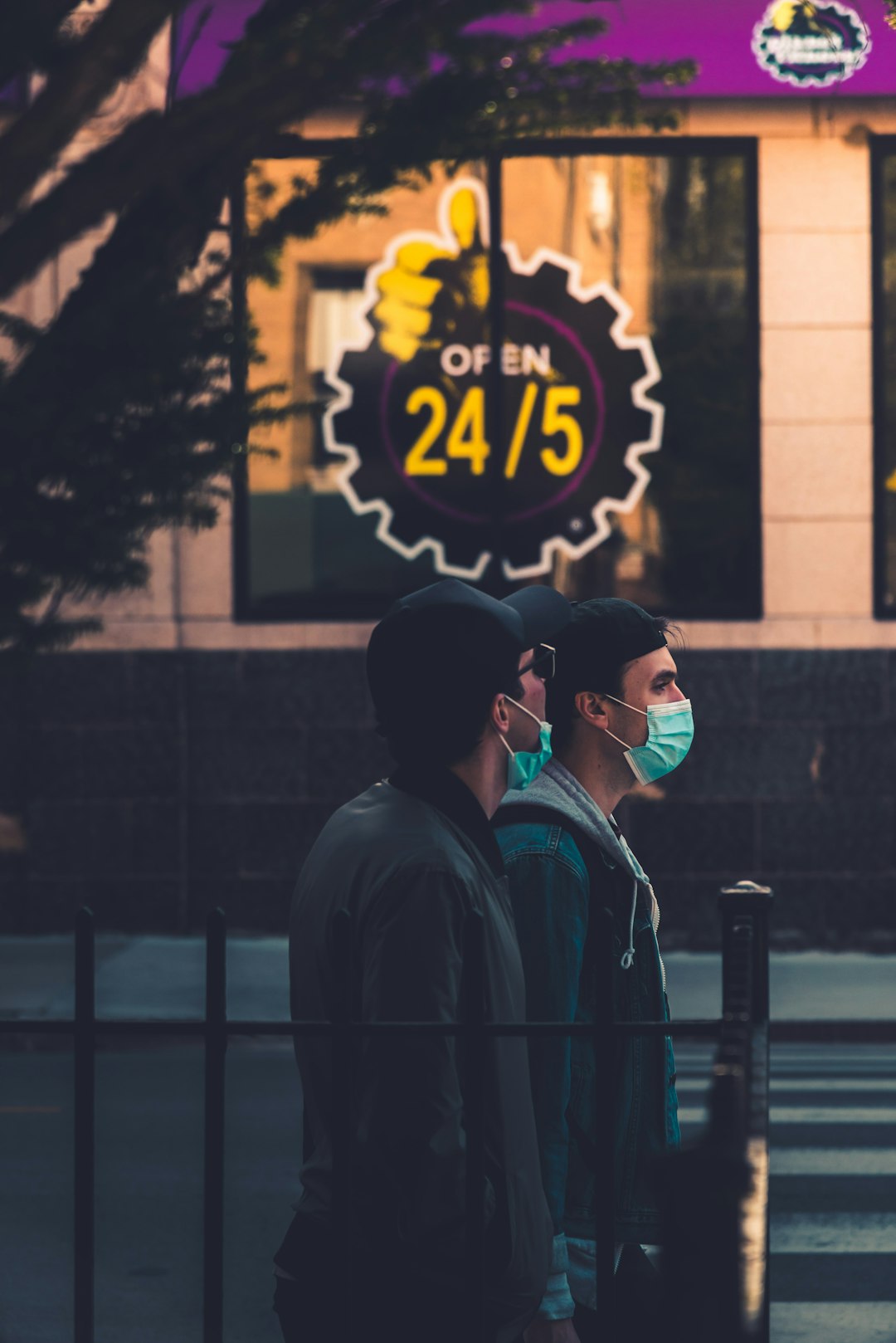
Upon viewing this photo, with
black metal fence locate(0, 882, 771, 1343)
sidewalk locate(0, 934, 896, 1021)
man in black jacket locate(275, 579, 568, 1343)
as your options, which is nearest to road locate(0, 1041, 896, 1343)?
sidewalk locate(0, 934, 896, 1021)

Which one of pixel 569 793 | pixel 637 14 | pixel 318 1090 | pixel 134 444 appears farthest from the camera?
pixel 637 14

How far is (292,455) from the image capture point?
12.8 metres

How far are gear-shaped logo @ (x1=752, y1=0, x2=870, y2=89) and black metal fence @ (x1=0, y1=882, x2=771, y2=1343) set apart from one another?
10.4 metres

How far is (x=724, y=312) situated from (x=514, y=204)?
4.93ft

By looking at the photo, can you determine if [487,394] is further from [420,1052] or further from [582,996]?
[420,1052]

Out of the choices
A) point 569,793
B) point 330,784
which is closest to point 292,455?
point 330,784

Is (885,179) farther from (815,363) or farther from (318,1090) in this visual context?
(318,1090)

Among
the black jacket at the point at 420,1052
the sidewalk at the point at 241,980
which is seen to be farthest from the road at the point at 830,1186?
the black jacket at the point at 420,1052

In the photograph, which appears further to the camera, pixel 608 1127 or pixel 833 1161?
pixel 833 1161

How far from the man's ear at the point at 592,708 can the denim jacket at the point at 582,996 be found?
0.15m

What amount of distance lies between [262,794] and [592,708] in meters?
9.38

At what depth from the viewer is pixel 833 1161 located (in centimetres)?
721

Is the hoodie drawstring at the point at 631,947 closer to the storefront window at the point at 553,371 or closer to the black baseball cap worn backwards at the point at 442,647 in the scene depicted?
the black baseball cap worn backwards at the point at 442,647

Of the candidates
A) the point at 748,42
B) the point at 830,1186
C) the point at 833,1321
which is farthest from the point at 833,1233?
the point at 748,42
